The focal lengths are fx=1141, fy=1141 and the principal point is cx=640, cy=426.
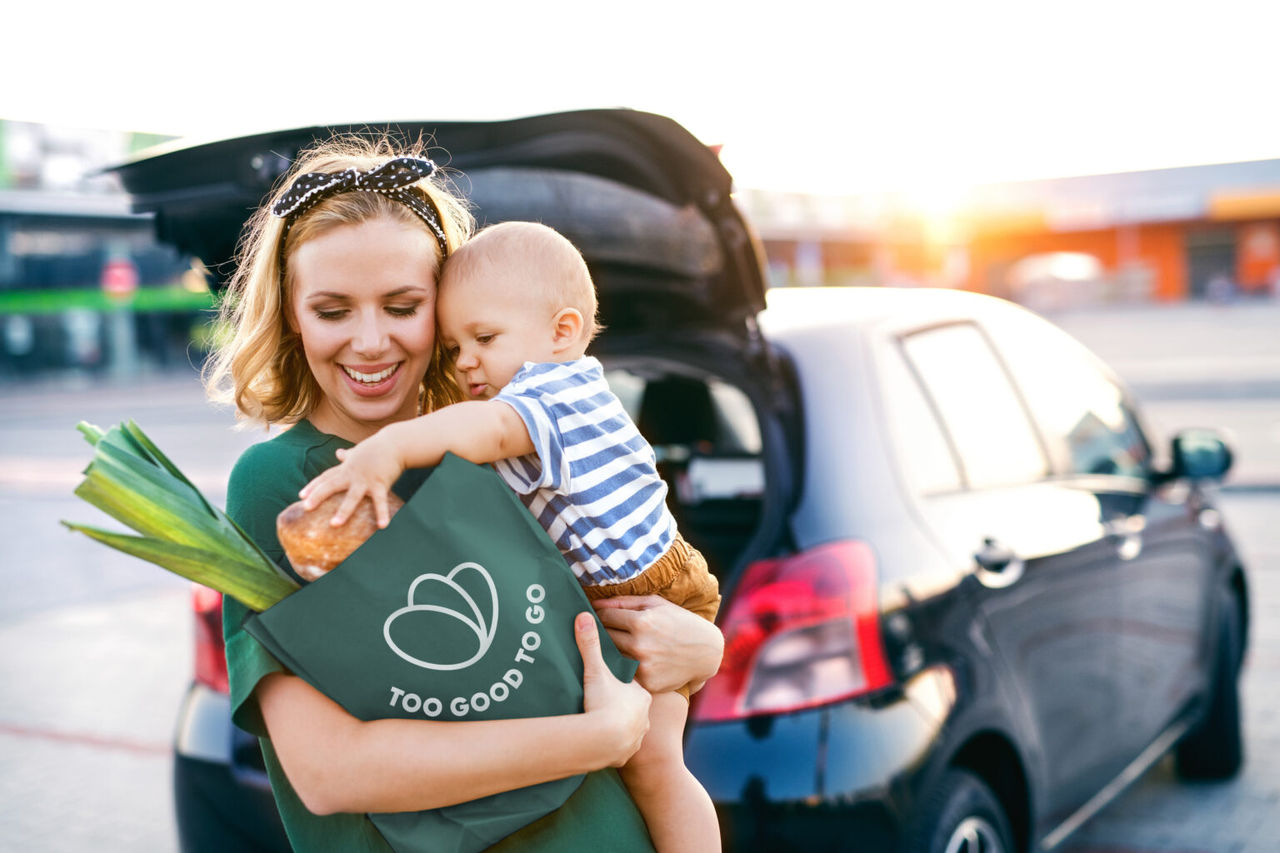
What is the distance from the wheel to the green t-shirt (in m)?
1.12

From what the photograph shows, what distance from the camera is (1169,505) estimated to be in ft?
12.9

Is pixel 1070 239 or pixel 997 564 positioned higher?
pixel 997 564

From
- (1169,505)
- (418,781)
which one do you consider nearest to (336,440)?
(418,781)

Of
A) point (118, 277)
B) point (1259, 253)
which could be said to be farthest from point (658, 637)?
point (1259, 253)

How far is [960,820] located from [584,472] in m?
1.62

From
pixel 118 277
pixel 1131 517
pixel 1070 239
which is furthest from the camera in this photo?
pixel 1070 239

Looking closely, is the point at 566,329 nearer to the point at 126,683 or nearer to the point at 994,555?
the point at 994,555

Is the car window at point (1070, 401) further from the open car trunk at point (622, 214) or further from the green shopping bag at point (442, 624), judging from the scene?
the green shopping bag at point (442, 624)

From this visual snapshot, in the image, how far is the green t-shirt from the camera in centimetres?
132

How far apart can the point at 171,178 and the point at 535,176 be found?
0.69m

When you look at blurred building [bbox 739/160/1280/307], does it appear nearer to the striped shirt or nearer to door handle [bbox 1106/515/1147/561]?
door handle [bbox 1106/515/1147/561]

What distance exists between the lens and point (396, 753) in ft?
4.00

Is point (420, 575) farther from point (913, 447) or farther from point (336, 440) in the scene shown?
point (913, 447)

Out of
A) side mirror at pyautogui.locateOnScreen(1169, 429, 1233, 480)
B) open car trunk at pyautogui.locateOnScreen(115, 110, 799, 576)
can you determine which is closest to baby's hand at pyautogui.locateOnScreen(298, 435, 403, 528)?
open car trunk at pyautogui.locateOnScreen(115, 110, 799, 576)
